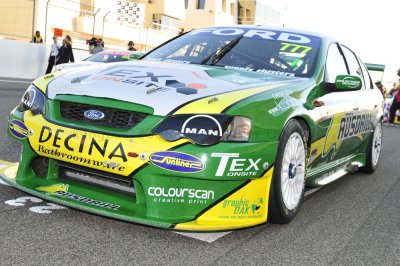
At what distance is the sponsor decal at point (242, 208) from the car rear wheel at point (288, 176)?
0.18m

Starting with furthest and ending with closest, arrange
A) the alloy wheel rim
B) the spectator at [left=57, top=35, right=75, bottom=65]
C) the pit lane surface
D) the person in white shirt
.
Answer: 1. the person in white shirt
2. the spectator at [left=57, top=35, right=75, bottom=65]
3. the alloy wheel rim
4. the pit lane surface

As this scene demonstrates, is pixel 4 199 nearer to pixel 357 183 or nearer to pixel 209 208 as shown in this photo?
pixel 209 208

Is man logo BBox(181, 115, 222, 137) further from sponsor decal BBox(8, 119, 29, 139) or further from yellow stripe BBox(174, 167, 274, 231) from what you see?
sponsor decal BBox(8, 119, 29, 139)

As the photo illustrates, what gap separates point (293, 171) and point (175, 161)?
1.02 meters

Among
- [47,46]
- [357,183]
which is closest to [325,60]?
[357,183]

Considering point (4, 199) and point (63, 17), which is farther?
point (63, 17)

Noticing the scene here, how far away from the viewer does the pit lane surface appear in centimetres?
284

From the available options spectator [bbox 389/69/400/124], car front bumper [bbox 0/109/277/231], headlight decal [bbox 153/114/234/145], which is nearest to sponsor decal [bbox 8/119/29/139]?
car front bumper [bbox 0/109/277/231]

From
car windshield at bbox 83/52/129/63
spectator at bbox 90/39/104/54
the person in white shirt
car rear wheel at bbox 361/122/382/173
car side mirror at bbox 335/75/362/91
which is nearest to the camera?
car side mirror at bbox 335/75/362/91

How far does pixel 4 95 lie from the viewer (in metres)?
11.0

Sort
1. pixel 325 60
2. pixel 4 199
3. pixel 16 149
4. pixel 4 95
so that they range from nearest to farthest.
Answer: pixel 4 199 → pixel 325 60 → pixel 16 149 → pixel 4 95

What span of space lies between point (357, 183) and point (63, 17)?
25982 millimetres

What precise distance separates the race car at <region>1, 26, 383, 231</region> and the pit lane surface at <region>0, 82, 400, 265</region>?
14cm

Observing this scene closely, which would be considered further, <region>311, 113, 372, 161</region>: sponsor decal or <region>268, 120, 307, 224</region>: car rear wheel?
<region>311, 113, 372, 161</region>: sponsor decal
